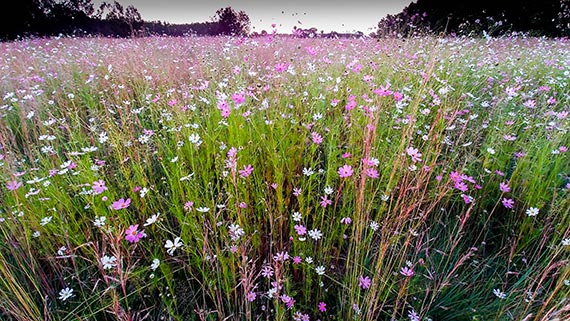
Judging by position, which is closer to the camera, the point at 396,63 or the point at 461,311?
the point at 461,311

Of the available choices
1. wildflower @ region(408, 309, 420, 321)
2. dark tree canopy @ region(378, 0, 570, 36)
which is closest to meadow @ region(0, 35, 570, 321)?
wildflower @ region(408, 309, 420, 321)

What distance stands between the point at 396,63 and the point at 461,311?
2.92 meters

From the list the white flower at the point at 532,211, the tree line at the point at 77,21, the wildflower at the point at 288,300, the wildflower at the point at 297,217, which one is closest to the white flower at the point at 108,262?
the wildflower at the point at 288,300

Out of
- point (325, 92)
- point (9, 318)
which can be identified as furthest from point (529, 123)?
point (9, 318)

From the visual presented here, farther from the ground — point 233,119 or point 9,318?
point 233,119

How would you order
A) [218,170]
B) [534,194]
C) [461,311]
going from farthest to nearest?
[534,194] < [218,170] < [461,311]

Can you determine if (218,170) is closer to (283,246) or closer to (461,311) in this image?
(283,246)

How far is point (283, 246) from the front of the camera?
5.31ft

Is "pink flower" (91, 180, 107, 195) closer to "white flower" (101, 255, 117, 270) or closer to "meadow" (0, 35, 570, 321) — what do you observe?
"meadow" (0, 35, 570, 321)

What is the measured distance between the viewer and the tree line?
15914 mm

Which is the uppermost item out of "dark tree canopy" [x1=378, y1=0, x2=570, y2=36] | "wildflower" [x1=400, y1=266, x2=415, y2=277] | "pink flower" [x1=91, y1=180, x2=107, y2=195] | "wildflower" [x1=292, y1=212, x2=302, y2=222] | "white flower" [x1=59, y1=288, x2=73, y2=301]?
"dark tree canopy" [x1=378, y1=0, x2=570, y2=36]

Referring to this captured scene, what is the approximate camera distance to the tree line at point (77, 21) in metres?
15.9

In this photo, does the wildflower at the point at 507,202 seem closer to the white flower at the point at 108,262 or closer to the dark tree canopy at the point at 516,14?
the white flower at the point at 108,262

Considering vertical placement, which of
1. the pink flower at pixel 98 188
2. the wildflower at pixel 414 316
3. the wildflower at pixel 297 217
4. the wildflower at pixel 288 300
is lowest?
the wildflower at pixel 414 316
